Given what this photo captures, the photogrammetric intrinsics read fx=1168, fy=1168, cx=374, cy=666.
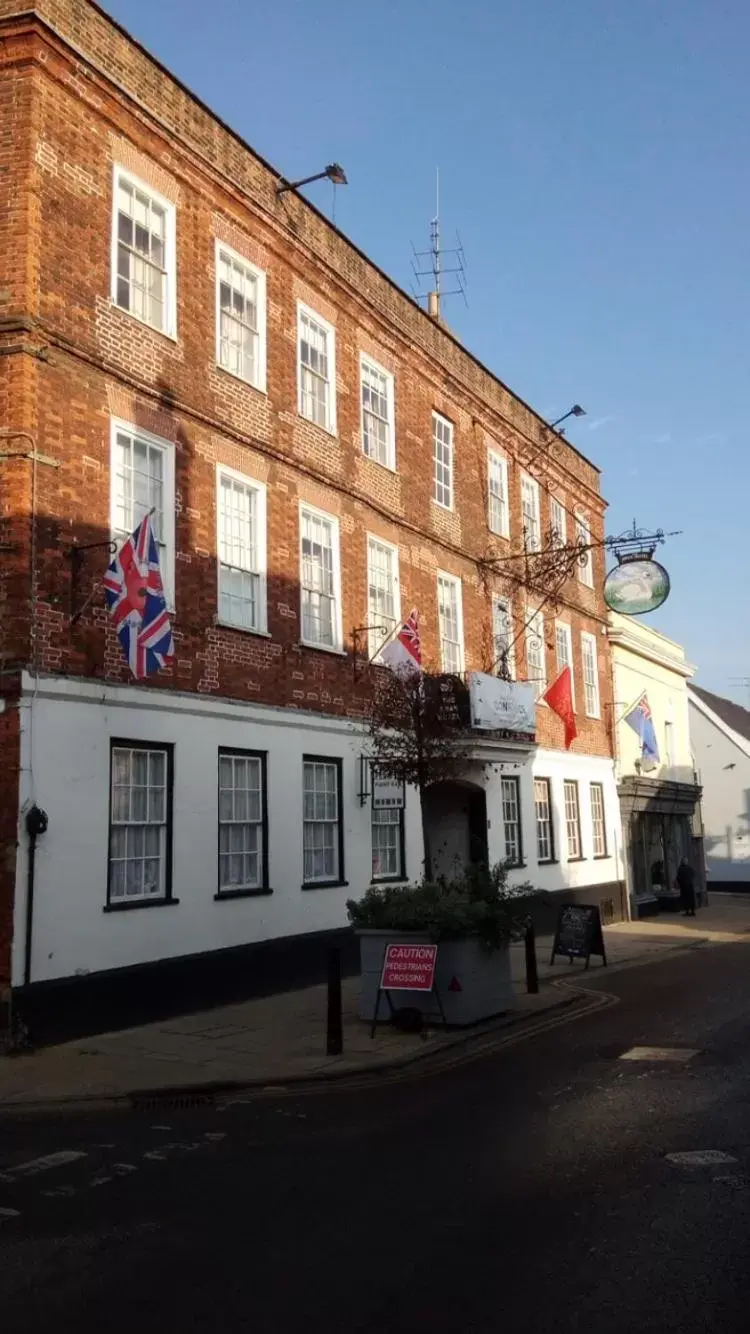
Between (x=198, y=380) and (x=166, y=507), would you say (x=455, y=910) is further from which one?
(x=198, y=380)

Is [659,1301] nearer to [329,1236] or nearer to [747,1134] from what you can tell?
[329,1236]

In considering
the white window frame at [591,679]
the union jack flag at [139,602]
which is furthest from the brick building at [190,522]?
the white window frame at [591,679]

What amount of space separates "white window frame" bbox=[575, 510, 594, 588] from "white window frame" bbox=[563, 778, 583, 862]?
18.4 ft

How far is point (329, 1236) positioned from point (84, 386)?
999 centimetres

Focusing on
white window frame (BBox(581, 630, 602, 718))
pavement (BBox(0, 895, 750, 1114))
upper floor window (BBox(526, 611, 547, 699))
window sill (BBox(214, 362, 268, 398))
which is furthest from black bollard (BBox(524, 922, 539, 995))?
white window frame (BBox(581, 630, 602, 718))

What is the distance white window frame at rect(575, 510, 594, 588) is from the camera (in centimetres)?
3017

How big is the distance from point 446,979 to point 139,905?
3556 millimetres

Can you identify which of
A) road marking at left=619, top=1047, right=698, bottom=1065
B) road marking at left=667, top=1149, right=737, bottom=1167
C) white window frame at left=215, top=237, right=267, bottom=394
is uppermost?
white window frame at left=215, top=237, right=267, bottom=394

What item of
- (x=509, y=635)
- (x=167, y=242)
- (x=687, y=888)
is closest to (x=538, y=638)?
(x=509, y=635)

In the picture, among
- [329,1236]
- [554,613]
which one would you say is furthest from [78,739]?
[554,613]

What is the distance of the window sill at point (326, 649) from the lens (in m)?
17.1

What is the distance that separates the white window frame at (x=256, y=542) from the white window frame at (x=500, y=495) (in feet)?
29.1

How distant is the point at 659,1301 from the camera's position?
5.05m

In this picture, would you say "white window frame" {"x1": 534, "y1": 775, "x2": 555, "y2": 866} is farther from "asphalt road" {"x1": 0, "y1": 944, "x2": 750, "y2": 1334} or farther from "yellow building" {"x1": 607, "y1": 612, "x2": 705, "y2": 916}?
"asphalt road" {"x1": 0, "y1": 944, "x2": 750, "y2": 1334}
